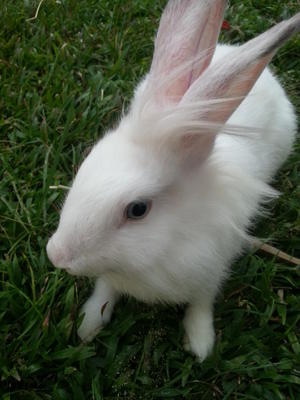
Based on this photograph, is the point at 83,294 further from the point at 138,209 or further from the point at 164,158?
the point at 164,158

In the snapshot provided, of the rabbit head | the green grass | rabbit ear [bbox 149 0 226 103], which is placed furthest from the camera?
the green grass

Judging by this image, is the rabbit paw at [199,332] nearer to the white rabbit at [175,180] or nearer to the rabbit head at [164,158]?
the white rabbit at [175,180]

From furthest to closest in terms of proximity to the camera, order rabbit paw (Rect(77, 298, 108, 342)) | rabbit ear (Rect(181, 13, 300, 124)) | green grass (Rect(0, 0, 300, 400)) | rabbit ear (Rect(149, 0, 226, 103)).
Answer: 1. rabbit paw (Rect(77, 298, 108, 342))
2. green grass (Rect(0, 0, 300, 400))
3. rabbit ear (Rect(149, 0, 226, 103))
4. rabbit ear (Rect(181, 13, 300, 124))

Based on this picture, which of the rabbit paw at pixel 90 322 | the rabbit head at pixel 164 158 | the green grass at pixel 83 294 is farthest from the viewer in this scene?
the rabbit paw at pixel 90 322

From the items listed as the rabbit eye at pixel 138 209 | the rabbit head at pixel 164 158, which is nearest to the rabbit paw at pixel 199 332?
the rabbit head at pixel 164 158

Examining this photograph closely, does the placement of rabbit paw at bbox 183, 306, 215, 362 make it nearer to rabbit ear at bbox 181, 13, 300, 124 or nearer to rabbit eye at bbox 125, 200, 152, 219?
rabbit eye at bbox 125, 200, 152, 219

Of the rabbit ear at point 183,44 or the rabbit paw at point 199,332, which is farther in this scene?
the rabbit paw at point 199,332

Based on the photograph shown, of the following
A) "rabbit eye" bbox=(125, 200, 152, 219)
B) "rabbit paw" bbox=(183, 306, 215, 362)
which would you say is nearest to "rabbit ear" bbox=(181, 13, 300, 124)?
"rabbit eye" bbox=(125, 200, 152, 219)

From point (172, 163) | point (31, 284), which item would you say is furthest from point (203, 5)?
point (31, 284)
